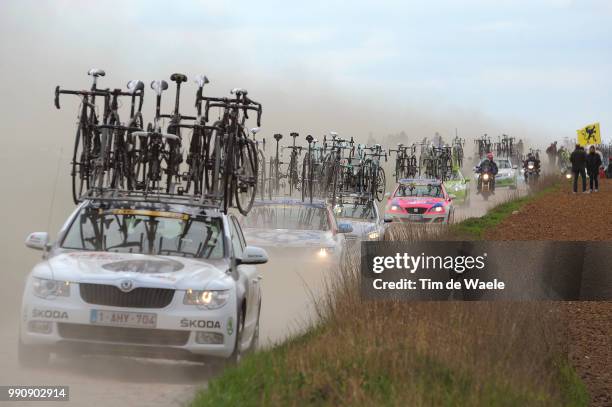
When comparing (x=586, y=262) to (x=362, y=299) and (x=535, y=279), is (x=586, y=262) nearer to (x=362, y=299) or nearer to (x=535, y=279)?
(x=535, y=279)

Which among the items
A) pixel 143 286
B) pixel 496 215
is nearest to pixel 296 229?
pixel 143 286

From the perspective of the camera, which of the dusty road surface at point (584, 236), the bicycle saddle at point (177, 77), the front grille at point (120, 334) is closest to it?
the front grille at point (120, 334)

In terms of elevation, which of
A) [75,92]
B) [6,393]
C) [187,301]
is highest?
[75,92]

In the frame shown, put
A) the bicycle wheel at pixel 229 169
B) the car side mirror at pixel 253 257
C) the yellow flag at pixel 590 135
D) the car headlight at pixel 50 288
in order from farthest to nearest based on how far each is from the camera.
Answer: the yellow flag at pixel 590 135
the bicycle wheel at pixel 229 169
the car side mirror at pixel 253 257
the car headlight at pixel 50 288

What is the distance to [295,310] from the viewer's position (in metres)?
15.6

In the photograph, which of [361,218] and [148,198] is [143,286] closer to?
[148,198]

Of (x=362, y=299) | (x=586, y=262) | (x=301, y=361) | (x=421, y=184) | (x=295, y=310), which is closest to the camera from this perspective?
(x=301, y=361)

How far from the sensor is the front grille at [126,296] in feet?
34.3

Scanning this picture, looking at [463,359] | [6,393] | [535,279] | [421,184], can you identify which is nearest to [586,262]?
[535,279]

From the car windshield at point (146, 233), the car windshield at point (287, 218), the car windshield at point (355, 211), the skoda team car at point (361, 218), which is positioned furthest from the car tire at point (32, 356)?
the car windshield at point (355, 211)

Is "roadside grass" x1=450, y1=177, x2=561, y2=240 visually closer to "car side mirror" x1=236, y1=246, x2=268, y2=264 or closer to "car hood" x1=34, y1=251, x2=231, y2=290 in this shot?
"car side mirror" x1=236, y1=246, x2=268, y2=264

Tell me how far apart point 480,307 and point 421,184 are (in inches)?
A: 930

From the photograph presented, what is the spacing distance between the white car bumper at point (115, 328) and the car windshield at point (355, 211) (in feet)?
50.5

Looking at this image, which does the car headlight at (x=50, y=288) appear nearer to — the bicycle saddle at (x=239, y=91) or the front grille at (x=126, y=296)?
the front grille at (x=126, y=296)
